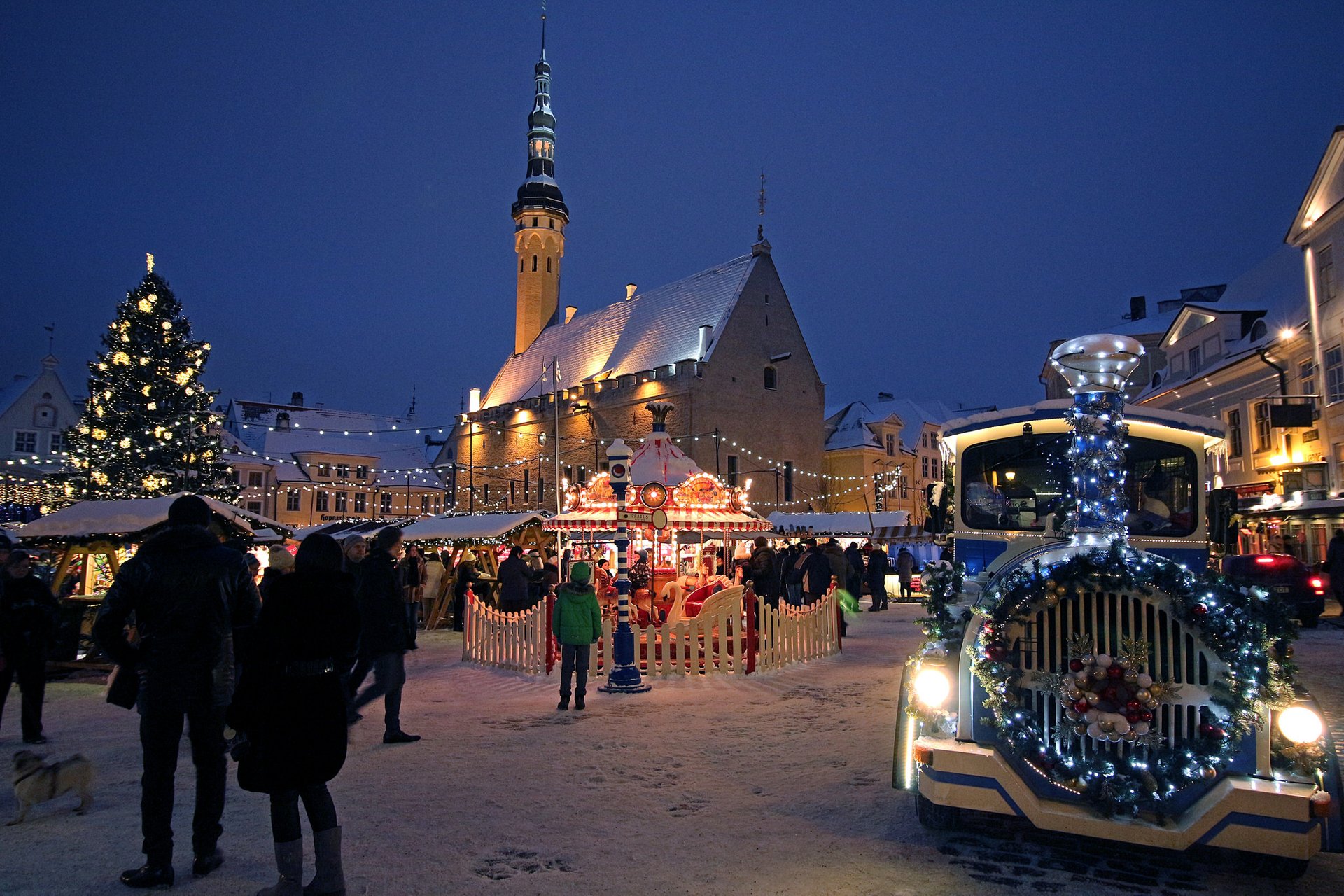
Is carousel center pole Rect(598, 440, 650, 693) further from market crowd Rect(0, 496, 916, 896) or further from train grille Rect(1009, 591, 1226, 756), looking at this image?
train grille Rect(1009, 591, 1226, 756)

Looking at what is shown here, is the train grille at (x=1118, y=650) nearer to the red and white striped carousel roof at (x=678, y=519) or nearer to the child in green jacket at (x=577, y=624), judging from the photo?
the child in green jacket at (x=577, y=624)

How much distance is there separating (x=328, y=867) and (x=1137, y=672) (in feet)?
13.7

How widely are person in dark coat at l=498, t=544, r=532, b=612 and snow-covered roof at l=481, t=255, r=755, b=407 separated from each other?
95.5 feet

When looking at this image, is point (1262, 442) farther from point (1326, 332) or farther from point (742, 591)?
point (742, 591)

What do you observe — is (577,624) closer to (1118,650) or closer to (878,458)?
(1118,650)

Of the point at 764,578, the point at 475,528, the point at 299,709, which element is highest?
the point at 475,528

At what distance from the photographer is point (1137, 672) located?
15.2ft

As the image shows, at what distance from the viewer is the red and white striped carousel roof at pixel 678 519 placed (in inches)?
657

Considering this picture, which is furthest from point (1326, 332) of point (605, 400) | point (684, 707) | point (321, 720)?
point (605, 400)

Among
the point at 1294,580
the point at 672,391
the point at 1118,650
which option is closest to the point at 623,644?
the point at 1118,650

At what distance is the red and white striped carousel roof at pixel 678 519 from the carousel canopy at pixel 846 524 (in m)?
12.6

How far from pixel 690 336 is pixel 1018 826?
40.9 m

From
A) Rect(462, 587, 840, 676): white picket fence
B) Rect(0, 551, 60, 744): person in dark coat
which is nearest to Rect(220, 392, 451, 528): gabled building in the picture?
Rect(462, 587, 840, 676): white picket fence

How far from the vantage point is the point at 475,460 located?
5844 cm
